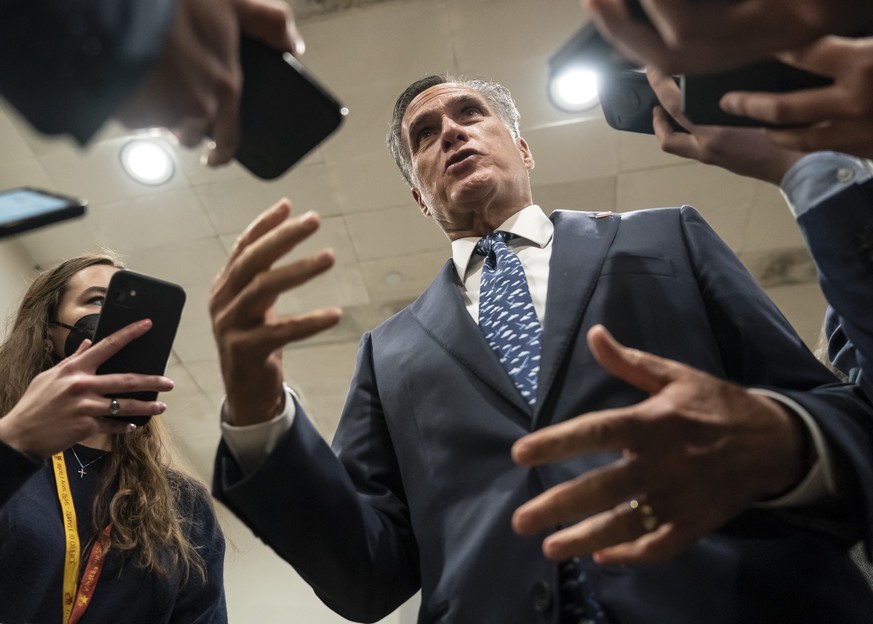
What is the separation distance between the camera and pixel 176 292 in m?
1.29

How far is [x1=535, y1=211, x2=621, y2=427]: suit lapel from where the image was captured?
3.22 feet

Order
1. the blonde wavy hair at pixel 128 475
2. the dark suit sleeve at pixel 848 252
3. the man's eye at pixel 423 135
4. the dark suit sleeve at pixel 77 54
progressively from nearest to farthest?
Answer: the dark suit sleeve at pixel 77 54 → the dark suit sleeve at pixel 848 252 → the blonde wavy hair at pixel 128 475 → the man's eye at pixel 423 135

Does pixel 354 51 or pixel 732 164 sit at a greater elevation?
pixel 732 164

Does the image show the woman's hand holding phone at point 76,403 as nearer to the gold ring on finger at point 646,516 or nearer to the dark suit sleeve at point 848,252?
the gold ring on finger at point 646,516

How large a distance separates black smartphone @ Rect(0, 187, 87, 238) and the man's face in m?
0.90

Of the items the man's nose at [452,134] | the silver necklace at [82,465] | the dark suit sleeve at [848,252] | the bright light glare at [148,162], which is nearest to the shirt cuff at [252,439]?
the dark suit sleeve at [848,252]

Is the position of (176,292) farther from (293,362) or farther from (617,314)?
(293,362)

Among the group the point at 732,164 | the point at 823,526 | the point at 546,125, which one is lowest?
the point at 546,125

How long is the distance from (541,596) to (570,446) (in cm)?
25

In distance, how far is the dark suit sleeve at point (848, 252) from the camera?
738mm

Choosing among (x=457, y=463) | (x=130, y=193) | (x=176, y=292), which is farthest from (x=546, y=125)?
(x=457, y=463)

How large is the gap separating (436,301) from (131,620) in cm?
78

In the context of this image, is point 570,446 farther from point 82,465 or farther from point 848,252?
point 82,465

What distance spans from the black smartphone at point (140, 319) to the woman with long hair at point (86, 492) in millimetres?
22
